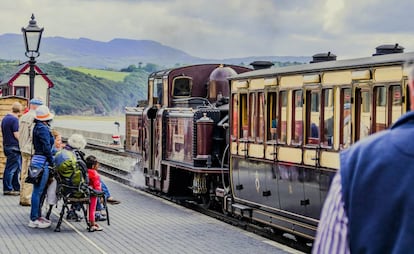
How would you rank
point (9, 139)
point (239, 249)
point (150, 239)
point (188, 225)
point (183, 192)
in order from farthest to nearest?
1. point (183, 192)
2. point (9, 139)
3. point (188, 225)
4. point (150, 239)
5. point (239, 249)

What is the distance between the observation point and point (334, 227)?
2.58 meters

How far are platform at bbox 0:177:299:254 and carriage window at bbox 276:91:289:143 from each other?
150 cm

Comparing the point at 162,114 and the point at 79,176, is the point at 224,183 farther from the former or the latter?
the point at 79,176

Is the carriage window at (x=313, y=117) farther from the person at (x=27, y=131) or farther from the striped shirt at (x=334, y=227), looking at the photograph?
the striped shirt at (x=334, y=227)

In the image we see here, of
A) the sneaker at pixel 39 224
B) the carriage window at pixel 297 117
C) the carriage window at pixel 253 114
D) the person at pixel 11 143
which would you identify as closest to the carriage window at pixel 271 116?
the carriage window at pixel 253 114

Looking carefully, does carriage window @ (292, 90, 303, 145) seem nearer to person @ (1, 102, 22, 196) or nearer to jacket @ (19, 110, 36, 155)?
jacket @ (19, 110, 36, 155)

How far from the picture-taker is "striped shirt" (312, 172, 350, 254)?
101 inches

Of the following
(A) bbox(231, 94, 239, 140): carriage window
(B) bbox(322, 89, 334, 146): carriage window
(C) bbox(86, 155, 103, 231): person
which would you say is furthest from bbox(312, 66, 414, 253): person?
(A) bbox(231, 94, 239, 140): carriage window

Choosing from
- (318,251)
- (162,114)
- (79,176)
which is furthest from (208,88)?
(318,251)

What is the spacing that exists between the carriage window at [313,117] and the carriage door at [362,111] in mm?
1193

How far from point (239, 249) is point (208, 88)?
32.0 ft

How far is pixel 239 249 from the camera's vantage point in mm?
12117

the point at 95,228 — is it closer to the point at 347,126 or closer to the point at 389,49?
the point at 347,126

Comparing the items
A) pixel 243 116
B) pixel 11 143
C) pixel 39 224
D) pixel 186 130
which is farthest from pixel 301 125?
pixel 11 143
